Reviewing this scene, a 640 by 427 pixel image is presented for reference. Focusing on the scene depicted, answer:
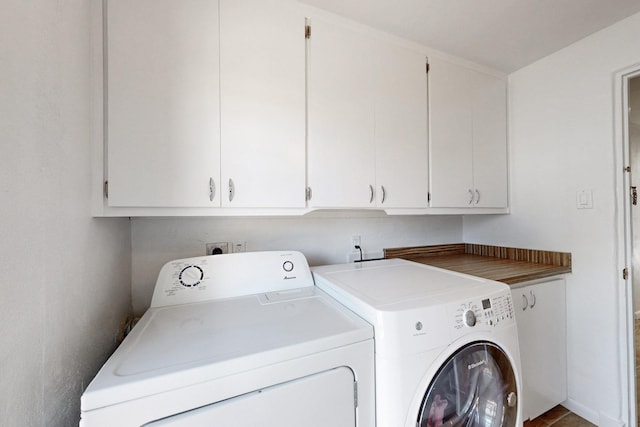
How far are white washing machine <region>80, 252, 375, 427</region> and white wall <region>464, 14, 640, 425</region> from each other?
1717mm

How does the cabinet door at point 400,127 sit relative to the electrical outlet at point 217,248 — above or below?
above

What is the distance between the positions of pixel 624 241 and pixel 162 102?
256cm

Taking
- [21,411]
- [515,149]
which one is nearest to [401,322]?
[21,411]

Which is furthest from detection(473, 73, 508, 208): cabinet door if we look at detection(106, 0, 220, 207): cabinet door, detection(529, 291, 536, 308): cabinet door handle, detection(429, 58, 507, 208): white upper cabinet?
detection(106, 0, 220, 207): cabinet door

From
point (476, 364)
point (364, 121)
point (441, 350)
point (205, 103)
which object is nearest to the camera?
point (441, 350)

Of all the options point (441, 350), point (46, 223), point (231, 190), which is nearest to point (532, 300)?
point (441, 350)

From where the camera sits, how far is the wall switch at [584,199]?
157 cm

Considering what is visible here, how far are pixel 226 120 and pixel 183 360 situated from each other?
938 millimetres

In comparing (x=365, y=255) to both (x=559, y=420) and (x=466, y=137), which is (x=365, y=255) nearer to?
(x=466, y=137)

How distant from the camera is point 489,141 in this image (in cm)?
188

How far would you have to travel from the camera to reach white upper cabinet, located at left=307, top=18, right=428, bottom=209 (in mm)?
1308

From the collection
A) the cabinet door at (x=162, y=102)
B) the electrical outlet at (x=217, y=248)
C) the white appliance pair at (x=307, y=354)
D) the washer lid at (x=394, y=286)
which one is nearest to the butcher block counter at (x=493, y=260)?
the washer lid at (x=394, y=286)

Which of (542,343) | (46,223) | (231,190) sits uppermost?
(231,190)

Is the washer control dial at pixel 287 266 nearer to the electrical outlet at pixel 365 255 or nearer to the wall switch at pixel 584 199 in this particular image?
the electrical outlet at pixel 365 255
